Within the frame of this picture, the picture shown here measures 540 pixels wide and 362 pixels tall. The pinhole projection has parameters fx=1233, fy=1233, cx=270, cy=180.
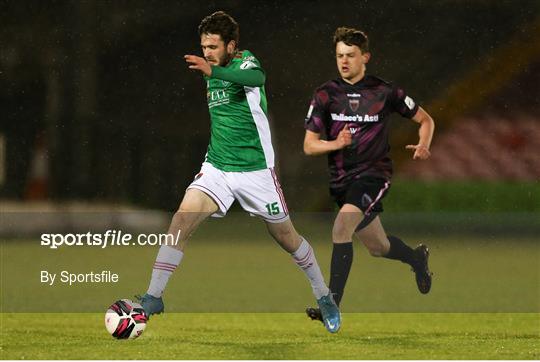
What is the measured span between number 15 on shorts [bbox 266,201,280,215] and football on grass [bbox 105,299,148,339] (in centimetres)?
122

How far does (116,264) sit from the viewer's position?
51.0ft

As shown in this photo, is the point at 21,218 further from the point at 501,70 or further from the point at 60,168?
the point at 501,70

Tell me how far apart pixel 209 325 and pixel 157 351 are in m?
1.56

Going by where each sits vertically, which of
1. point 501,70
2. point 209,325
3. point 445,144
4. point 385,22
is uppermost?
point 385,22

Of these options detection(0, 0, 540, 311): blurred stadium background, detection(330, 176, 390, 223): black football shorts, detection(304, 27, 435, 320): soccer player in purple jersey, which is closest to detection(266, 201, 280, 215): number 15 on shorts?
detection(304, 27, 435, 320): soccer player in purple jersey

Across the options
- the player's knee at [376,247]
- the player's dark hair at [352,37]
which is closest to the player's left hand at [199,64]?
the player's dark hair at [352,37]

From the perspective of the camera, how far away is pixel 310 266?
9672mm

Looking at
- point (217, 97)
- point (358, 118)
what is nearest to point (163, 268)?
point (217, 97)


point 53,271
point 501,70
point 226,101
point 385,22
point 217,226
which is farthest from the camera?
point 501,70

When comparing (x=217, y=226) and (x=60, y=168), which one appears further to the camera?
(x=60, y=168)

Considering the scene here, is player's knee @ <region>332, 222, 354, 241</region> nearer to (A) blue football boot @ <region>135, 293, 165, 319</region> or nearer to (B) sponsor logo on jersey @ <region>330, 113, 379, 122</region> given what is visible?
(B) sponsor logo on jersey @ <region>330, 113, 379, 122</region>

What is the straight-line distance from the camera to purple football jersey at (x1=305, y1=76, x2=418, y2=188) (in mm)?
9367

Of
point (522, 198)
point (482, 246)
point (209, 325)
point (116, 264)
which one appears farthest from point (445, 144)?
point (209, 325)

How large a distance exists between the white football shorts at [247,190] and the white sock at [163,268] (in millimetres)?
443
